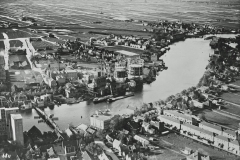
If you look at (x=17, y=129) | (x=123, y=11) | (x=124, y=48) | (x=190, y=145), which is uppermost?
(x=123, y=11)

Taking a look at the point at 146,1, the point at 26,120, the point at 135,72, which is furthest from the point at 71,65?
the point at 26,120

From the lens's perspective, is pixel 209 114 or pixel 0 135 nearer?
pixel 0 135

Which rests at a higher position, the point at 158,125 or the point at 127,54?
the point at 127,54

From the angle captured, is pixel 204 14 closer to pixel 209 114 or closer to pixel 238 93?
pixel 238 93

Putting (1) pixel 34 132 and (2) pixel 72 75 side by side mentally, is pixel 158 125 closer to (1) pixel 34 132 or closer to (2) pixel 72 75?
(1) pixel 34 132

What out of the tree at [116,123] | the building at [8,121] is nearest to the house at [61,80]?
the tree at [116,123]

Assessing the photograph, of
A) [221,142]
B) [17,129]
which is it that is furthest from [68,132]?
[221,142]
